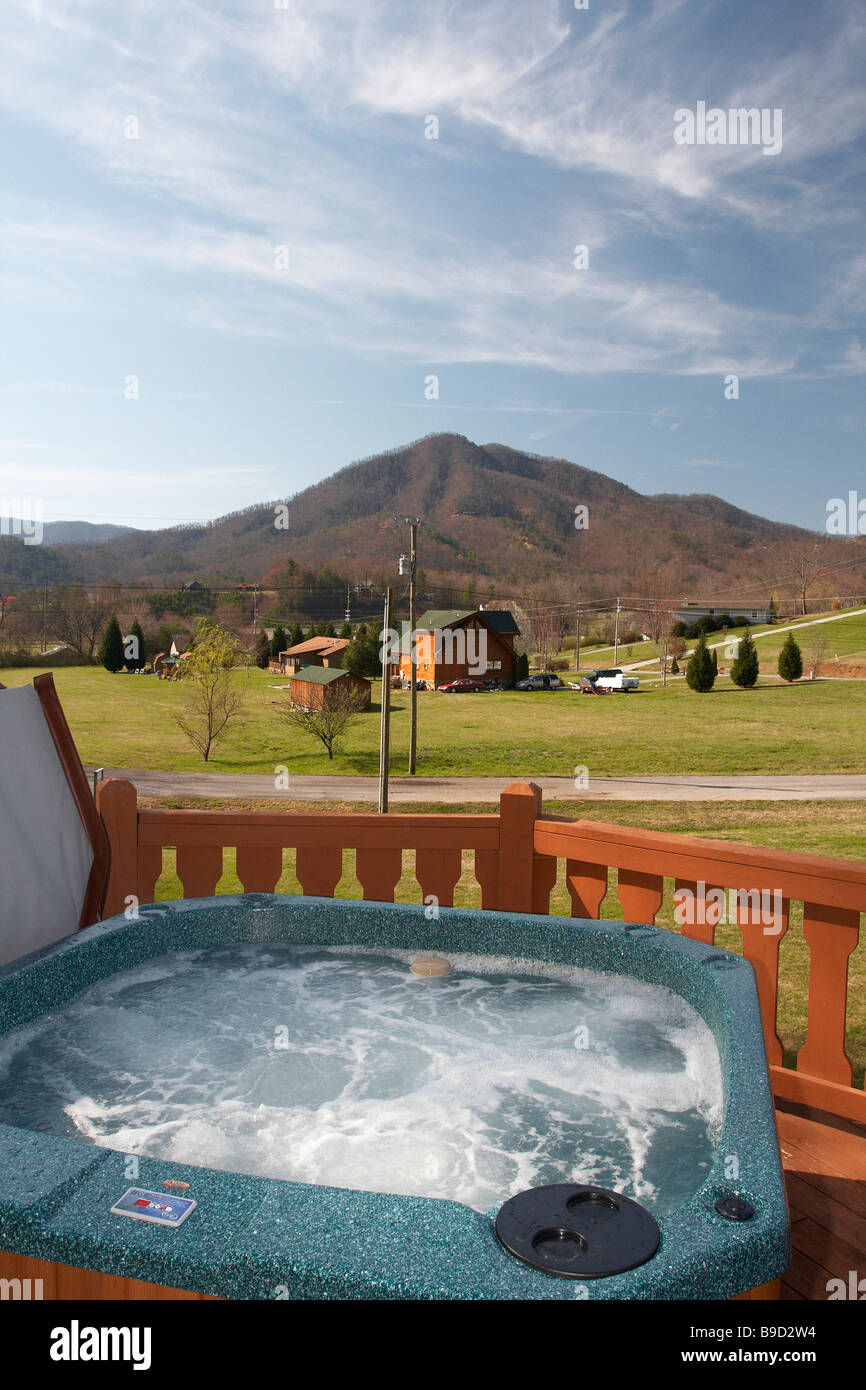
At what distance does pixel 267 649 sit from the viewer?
3341 centimetres

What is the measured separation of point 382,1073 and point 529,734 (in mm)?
21221

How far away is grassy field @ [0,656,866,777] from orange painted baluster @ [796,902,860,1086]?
709 inches

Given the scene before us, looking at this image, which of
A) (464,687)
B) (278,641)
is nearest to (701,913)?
(464,687)

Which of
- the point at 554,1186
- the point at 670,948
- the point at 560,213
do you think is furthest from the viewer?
the point at 560,213

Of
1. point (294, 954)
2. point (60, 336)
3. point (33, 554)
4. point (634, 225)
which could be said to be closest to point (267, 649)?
point (33, 554)

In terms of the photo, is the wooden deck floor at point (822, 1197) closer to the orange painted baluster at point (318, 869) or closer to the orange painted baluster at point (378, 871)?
the orange painted baluster at point (378, 871)

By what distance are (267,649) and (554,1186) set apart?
33.0 metres

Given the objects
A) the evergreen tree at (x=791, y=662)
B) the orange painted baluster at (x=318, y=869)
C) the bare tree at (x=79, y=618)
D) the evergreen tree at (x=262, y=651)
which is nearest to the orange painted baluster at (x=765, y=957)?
the orange painted baluster at (x=318, y=869)

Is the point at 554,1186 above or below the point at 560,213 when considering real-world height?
below

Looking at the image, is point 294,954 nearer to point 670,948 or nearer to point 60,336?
point 670,948

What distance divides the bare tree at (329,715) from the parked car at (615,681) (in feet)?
34.3

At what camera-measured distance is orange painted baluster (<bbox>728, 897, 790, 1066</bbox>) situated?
208 cm

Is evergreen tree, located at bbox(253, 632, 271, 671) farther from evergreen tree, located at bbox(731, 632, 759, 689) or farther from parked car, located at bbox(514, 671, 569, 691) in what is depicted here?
evergreen tree, located at bbox(731, 632, 759, 689)
